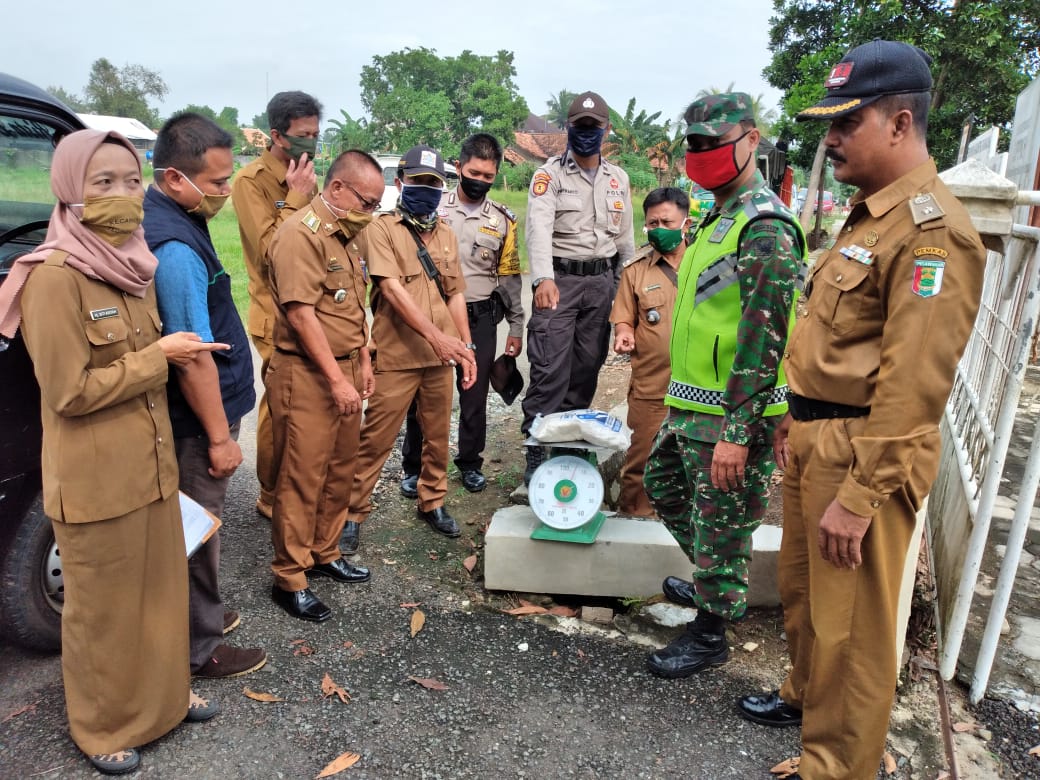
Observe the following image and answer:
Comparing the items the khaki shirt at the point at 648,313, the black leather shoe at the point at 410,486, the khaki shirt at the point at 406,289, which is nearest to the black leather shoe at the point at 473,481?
the black leather shoe at the point at 410,486

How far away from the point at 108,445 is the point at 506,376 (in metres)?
2.89

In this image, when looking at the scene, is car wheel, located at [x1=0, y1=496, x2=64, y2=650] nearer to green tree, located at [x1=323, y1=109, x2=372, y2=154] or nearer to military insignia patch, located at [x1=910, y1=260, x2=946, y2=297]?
military insignia patch, located at [x1=910, y1=260, x2=946, y2=297]

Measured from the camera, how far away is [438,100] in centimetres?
4369

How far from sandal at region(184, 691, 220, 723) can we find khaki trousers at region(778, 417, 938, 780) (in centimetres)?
198

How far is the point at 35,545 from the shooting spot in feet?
8.89

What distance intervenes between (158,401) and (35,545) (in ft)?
2.85

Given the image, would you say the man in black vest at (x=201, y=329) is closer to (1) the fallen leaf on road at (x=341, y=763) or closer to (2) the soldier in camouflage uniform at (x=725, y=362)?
(1) the fallen leaf on road at (x=341, y=763)

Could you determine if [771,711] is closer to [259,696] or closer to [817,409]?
[817,409]

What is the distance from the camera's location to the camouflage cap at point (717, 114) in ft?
8.62

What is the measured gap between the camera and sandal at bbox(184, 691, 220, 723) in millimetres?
2641

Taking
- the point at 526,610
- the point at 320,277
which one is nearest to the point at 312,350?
the point at 320,277

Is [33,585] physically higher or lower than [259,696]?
higher

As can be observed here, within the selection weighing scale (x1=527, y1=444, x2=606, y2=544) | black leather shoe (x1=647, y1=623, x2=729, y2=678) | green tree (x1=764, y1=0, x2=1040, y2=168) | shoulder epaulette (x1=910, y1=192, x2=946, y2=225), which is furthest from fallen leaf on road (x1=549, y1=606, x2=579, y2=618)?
green tree (x1=764, y1=0, x2=1040, y2=168)

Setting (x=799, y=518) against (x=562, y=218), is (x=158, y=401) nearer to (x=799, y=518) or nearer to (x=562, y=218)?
(x=799, y=518)
